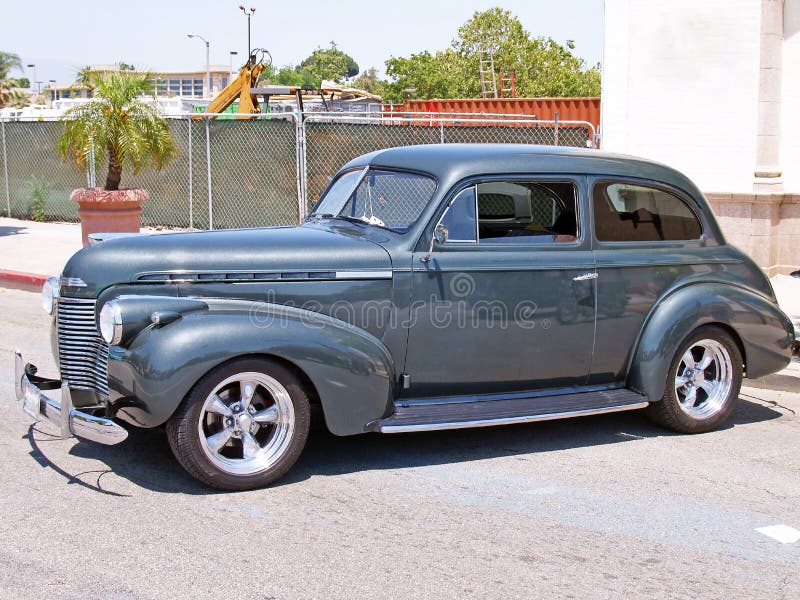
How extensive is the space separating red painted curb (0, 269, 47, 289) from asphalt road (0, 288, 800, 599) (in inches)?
225

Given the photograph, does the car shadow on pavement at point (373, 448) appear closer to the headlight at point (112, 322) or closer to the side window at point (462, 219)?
the headlight at point (112, 322)

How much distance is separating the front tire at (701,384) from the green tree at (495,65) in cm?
4075

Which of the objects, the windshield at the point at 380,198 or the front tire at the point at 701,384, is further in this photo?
the front tire at the point at 701,384

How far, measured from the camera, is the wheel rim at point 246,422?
15.3 ft

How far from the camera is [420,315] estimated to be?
5215mm

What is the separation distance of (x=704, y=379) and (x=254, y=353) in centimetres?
318

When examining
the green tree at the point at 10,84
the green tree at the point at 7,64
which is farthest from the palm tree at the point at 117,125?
the green tree at the point at 7,64

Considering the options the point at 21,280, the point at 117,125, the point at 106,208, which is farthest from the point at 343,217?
the point at 21,280

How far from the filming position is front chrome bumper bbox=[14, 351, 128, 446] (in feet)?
14.7

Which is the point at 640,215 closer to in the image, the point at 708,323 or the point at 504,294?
the point at 708,323

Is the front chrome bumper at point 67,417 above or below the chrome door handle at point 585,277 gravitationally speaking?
below

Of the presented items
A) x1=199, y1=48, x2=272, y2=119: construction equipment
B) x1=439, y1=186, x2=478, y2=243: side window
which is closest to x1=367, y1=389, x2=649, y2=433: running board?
x1=439, y1=186, x2=478, y2=243: side window

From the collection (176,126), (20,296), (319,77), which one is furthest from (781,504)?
(319,77)

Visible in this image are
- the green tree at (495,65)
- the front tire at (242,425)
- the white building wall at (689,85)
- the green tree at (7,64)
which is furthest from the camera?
the green tree at (7,64)
